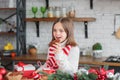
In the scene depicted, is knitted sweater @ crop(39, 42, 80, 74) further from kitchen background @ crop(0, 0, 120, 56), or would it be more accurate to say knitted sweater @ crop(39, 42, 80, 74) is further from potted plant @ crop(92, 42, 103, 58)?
kitchen background @ crop(0, 0, 120, 56)

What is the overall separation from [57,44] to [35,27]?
7.40 feet

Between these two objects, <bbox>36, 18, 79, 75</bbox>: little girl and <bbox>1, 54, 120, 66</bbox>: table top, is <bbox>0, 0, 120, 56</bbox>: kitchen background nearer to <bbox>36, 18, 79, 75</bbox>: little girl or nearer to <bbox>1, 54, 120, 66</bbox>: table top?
<bbox>1, 54, 120, 66</bbox>: table top

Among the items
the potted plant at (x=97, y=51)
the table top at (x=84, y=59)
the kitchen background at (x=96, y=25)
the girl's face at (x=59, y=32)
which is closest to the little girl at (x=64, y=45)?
the girl's face at (x=59, y=32)

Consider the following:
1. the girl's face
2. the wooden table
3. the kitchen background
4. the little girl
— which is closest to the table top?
the wooden table

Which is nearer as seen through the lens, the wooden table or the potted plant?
the wooden table

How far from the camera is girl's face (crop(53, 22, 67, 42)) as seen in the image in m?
2.10

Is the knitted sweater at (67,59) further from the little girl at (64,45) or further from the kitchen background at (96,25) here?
the kitchen background at (96,25)

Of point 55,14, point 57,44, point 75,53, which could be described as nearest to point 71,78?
point 57,44

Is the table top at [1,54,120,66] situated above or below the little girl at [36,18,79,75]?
below

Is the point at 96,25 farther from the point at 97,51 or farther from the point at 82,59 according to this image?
the point at 82,59

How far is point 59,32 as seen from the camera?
2117 millimetres

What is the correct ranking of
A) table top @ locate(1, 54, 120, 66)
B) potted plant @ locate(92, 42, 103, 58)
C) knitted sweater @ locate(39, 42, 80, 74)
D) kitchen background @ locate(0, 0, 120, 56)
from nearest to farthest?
1. knitted sweater @ locate(39, 42, 80, 74)
2. table top @ locate(1, 54, 120, 66)
3. potted plant @ locate(92, 42, 103, 58)
4. kitchen background @ locate(0, 0, 120, 56)

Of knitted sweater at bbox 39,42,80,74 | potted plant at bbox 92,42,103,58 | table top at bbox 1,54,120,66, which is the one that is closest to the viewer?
knitted sweater at bbox 39,42,80,74

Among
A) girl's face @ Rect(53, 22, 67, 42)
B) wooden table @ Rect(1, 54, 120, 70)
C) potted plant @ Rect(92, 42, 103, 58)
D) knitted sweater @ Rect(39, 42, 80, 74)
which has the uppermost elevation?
girl's face @ Rect(53, 22, 67, 42)
